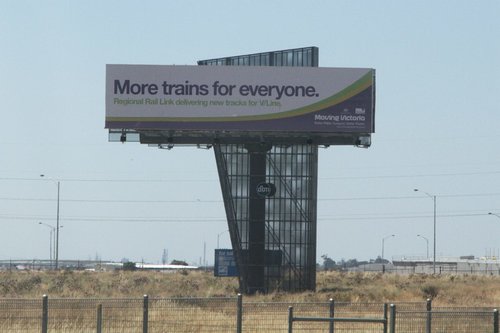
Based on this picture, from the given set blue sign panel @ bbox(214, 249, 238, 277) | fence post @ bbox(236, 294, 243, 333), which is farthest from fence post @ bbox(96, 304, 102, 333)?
blue sign panel @ bbox(214, 249, 238, 277)

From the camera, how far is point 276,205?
181 feet

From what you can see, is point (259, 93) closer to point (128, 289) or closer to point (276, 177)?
point (276, 177)

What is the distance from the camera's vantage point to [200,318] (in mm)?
25406

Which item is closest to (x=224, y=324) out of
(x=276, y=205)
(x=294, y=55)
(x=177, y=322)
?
(x=177, y=322)

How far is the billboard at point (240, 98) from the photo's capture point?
181ft

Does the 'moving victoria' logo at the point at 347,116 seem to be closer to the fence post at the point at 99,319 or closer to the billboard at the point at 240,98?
the billboard at the point at 240,98

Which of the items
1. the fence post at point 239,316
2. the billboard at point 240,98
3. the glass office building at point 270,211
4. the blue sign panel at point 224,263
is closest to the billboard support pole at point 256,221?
the glass office building at point 270,211

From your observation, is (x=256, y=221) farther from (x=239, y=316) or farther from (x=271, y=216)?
(x=239, y=316)

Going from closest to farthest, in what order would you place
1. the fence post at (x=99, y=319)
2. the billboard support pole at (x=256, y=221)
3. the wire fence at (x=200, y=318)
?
the fence post at (x=99, y=319)
the wire fence at (x=200, y=318)
the billboard support pole at (x=256, y=221)

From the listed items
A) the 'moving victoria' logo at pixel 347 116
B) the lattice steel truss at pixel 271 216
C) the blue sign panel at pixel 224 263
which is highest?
the 'moving victoria' logo at pixel 347 116

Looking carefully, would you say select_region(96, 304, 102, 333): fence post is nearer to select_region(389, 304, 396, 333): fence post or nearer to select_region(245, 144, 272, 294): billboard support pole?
select_region(389, 304, 396, 333): fence post

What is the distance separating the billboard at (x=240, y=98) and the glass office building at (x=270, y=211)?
149cm

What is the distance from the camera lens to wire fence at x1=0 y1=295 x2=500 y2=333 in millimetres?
24281

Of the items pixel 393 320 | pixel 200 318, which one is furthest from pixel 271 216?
pixel 393 320
